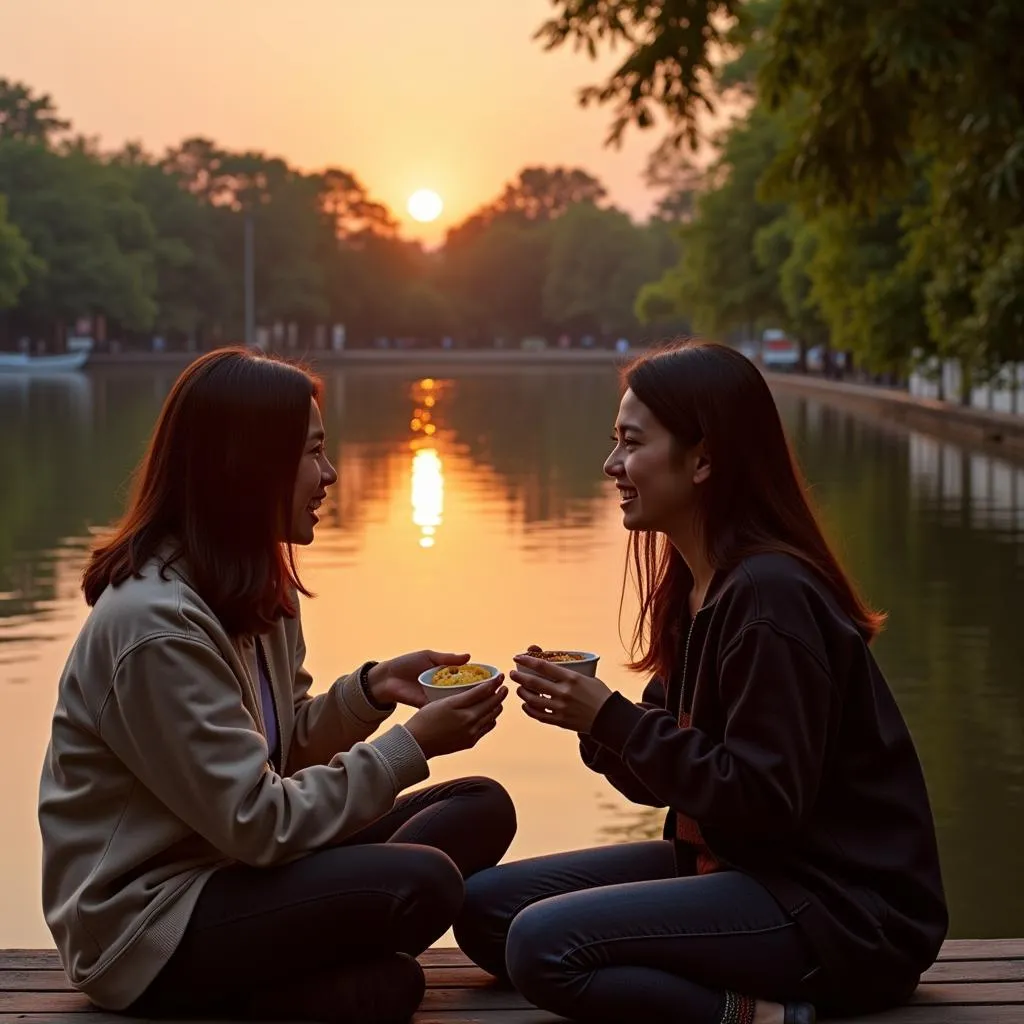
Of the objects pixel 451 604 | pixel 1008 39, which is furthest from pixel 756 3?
pixel 451 604

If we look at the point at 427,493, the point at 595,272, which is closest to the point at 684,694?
the point at 427,493

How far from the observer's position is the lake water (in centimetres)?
694

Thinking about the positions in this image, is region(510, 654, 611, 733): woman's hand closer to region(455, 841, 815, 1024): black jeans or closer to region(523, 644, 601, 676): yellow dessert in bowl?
region(523, 644, 601, 676): yellow dessert in bowl

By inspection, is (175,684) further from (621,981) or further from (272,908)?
(621,981)

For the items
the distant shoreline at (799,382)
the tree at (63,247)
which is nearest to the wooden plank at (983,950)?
the distant shoreline at (799,382)

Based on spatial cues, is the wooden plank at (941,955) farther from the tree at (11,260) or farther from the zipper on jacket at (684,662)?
the tree at (11,260)

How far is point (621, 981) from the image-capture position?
3422 millimetres

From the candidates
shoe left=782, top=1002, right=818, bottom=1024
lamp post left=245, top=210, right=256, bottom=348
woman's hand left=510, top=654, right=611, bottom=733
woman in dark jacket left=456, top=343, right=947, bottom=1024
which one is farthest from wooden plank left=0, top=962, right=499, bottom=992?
lamp post left=245, top=210, right=256, bottom=348

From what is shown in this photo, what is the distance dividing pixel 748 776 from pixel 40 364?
72.6 meters

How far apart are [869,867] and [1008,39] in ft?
36.0

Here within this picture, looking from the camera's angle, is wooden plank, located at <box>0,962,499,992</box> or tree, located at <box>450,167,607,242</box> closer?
wooden plank, located at <box>0,962,499,992</box>

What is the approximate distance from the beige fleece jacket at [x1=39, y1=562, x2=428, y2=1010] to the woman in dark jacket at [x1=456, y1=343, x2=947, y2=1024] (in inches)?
16.8

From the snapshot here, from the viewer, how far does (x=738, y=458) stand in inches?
137

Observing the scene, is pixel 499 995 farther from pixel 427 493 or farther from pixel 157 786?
pixel 427 493
